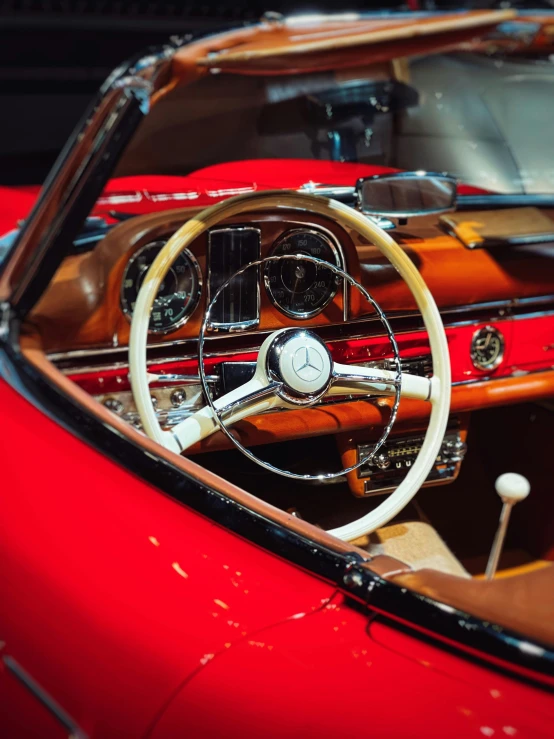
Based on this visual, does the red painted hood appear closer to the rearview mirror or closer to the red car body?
the rearview mirror

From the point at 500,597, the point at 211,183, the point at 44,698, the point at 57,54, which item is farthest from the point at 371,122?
the point at 57,54

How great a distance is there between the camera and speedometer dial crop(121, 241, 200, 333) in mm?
1492

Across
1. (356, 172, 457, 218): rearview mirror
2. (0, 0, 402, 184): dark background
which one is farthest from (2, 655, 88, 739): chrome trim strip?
(0, 0, 402, 184): dark background

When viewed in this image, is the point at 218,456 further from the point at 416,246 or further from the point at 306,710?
the point at 306,710

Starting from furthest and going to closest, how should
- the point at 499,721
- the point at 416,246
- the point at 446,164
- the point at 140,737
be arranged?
1. the point at 446,164
2. the point at 416,246
3. the point at 140,737
4. the point at 499,721

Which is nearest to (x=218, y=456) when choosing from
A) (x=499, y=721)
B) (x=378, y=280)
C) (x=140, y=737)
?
(x=378, y=280)

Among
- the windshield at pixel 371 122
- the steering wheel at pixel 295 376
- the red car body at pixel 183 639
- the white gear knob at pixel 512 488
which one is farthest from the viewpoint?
the windshield at pixel 371 122

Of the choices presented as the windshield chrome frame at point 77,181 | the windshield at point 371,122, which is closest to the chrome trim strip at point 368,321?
the windshield chrome frame at point 77,181

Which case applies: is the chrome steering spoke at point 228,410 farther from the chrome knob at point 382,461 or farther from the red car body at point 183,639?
the chrome knob at point 382,461

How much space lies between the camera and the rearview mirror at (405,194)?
1.63 m

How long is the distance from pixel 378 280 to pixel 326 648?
95cm

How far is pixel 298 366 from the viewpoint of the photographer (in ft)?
4.34

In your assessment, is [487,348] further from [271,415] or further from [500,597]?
[500,597]

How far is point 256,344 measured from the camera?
5.14ft
